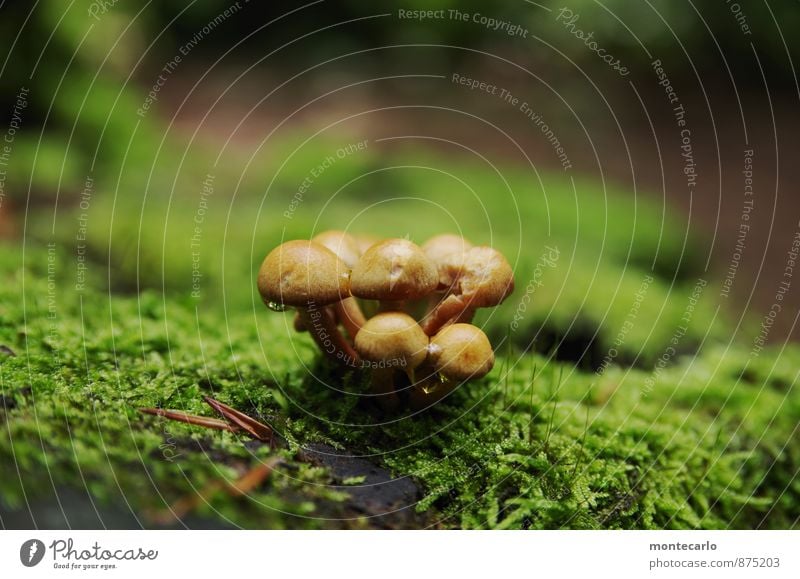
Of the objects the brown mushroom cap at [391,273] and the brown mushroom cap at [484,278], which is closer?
the brown mushroom cap at [391,273]

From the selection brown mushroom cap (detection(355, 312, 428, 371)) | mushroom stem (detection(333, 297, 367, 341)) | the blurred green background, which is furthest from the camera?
the blurred green background

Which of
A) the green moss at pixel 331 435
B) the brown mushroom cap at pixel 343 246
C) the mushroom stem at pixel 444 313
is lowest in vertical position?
the green moss at pixel 331 435
